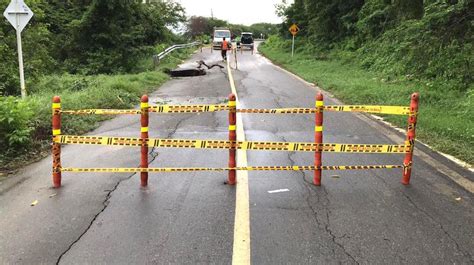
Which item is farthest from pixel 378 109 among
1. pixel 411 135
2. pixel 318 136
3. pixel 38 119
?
pixel 38 119

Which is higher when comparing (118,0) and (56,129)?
(118,0)

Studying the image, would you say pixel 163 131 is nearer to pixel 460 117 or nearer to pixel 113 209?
pixel 113 209

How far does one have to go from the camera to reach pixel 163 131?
31.0 feet

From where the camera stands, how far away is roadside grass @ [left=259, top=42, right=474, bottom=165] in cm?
826

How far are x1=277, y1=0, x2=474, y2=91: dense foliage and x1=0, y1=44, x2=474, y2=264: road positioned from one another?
220 inches

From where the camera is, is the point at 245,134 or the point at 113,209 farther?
the point at 245,134

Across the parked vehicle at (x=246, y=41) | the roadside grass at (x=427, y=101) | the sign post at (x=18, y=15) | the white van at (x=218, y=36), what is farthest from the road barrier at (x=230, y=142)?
the parked vehicle at (x=246, y=41)

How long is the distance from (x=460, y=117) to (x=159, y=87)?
39.2 feet

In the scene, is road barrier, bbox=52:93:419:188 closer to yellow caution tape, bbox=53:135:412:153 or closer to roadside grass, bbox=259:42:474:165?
yellow caution tape, bbox=53:135:412:153

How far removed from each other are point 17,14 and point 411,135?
977cm

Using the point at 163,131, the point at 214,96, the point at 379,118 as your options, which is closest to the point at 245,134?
the point at 163,131

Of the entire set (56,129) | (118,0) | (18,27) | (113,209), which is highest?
(118,0)

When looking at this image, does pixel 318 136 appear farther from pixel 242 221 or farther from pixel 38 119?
pixel 38 119

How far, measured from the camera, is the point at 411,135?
581 cm
